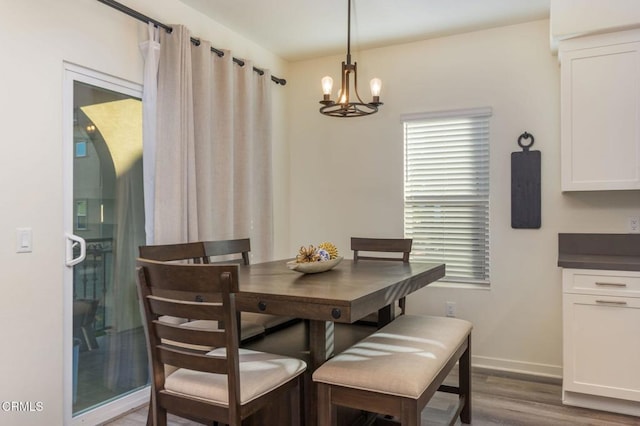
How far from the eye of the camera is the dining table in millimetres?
1760

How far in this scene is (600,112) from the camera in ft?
9.87

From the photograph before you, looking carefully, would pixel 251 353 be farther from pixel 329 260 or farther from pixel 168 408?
pixel 329 260

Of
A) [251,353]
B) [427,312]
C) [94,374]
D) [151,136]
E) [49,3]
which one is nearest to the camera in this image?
[251,353]

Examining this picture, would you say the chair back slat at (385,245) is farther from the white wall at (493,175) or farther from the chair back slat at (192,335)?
the chair back slat at (192,335)

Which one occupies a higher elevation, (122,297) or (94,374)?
(122,297)

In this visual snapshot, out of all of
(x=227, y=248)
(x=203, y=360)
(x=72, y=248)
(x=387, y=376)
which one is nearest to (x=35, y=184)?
(x=72, y=248)

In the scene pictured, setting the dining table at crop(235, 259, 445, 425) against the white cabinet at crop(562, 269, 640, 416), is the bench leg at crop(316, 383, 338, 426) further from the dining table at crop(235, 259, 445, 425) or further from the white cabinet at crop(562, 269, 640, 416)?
the white cabinet at crop(562, 269, 640, 416)

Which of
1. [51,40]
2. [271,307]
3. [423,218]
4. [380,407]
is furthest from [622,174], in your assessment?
[51,40]

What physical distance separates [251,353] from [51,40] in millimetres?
1950

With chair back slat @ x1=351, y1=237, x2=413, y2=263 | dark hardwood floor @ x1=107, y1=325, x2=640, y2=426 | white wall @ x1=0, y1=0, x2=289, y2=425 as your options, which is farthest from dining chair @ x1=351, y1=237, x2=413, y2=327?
white wall @ x1=0, y1=0, x2=289, y2=425

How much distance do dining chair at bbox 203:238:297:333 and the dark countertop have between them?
6.14 ft

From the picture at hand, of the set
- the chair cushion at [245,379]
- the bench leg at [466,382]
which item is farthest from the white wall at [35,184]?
the bench leg at [466,382]

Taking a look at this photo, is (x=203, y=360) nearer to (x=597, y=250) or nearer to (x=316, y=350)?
(x=316, y=350)

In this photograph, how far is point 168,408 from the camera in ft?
6.07
